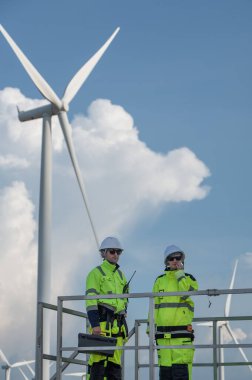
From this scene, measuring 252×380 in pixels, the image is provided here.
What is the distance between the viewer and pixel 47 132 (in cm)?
2462

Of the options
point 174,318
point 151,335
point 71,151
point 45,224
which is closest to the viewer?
point 151,335

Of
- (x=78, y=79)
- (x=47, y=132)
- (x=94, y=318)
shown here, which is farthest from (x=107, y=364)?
(x=78, y=79)

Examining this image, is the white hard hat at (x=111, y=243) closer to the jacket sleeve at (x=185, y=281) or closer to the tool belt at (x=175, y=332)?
the jacket sleeve at (x=185, y=281)

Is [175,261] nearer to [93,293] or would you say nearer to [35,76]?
[93,293]

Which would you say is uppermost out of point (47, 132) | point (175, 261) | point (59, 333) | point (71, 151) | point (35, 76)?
point (35, 76)

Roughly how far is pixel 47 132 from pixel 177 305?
14099 millimetres

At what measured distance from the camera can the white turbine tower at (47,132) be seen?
21734 millimetres

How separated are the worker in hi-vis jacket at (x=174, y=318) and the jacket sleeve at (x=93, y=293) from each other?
0.81 m

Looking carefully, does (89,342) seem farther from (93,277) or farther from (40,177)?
(40,177)

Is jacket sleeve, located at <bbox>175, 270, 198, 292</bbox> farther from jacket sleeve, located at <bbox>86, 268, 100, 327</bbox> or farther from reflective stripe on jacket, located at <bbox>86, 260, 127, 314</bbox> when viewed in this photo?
jacket sleeve, located at <bbox>86, 268, 100, 327</bbox>

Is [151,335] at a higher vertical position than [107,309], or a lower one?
lower

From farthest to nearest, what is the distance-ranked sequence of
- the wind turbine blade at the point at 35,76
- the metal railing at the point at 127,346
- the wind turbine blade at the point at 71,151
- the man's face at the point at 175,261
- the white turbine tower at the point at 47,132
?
the wind turbine blade at the point at 35,76 < the wind turbine blade at the point at 71,151 < the white turbine tower at the point at 47,132 < the man's face at the point at 175,261 < the metal railing at the point at 127,346

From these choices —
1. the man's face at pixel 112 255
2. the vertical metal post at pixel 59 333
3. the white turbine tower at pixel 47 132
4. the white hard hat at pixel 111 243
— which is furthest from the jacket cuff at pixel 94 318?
the white turbine tower at pixel 47 132

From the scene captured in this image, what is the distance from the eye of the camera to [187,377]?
1102 centimetres
